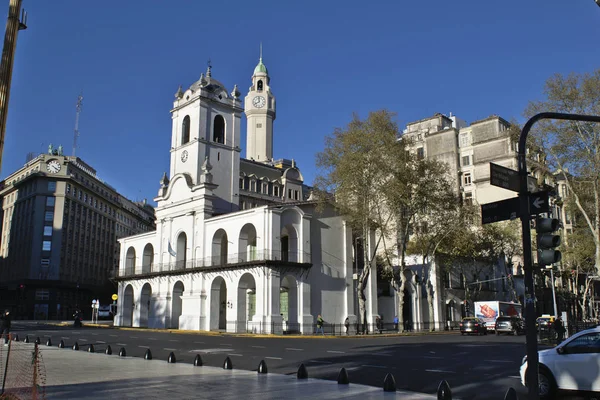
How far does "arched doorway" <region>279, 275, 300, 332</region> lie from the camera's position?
39.9m

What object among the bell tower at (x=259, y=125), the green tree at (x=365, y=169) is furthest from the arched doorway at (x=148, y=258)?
the bell tower at (x=259, y=125)

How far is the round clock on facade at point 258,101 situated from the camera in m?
81.8

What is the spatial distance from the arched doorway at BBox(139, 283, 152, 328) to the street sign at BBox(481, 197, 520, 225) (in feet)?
156

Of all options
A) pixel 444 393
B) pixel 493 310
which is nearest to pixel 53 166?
pixel 493 310

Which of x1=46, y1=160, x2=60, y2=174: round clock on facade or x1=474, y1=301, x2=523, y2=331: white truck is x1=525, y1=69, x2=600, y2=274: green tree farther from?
x1=46, y1=160, x2=60, y2=174: round clock on facade

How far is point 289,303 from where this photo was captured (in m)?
40.8

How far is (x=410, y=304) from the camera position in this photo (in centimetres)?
5025

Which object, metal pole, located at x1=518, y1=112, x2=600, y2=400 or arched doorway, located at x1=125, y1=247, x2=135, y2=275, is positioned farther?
arched doorway, located at x1=125, y1=247, x2=135, y2=275

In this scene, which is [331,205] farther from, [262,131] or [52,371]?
[262,131]

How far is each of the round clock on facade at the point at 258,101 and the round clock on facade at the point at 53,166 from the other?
31853mm

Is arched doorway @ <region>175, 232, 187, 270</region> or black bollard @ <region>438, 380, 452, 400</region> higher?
arched doorway @ <region>175, 232, 187, 270</region>

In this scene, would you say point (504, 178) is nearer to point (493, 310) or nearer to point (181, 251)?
point (493, 310)

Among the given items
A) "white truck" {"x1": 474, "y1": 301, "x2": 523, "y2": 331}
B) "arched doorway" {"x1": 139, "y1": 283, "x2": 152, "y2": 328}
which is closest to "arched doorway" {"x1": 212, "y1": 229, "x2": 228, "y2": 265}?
"arched doorway" {"x1": 139, "y1": 283, "x2": 152, "y2": 328}

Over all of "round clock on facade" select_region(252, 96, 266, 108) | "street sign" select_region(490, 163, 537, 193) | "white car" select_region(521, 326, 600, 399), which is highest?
"round clock on facade" select_region(252, 96, 266, 108)
